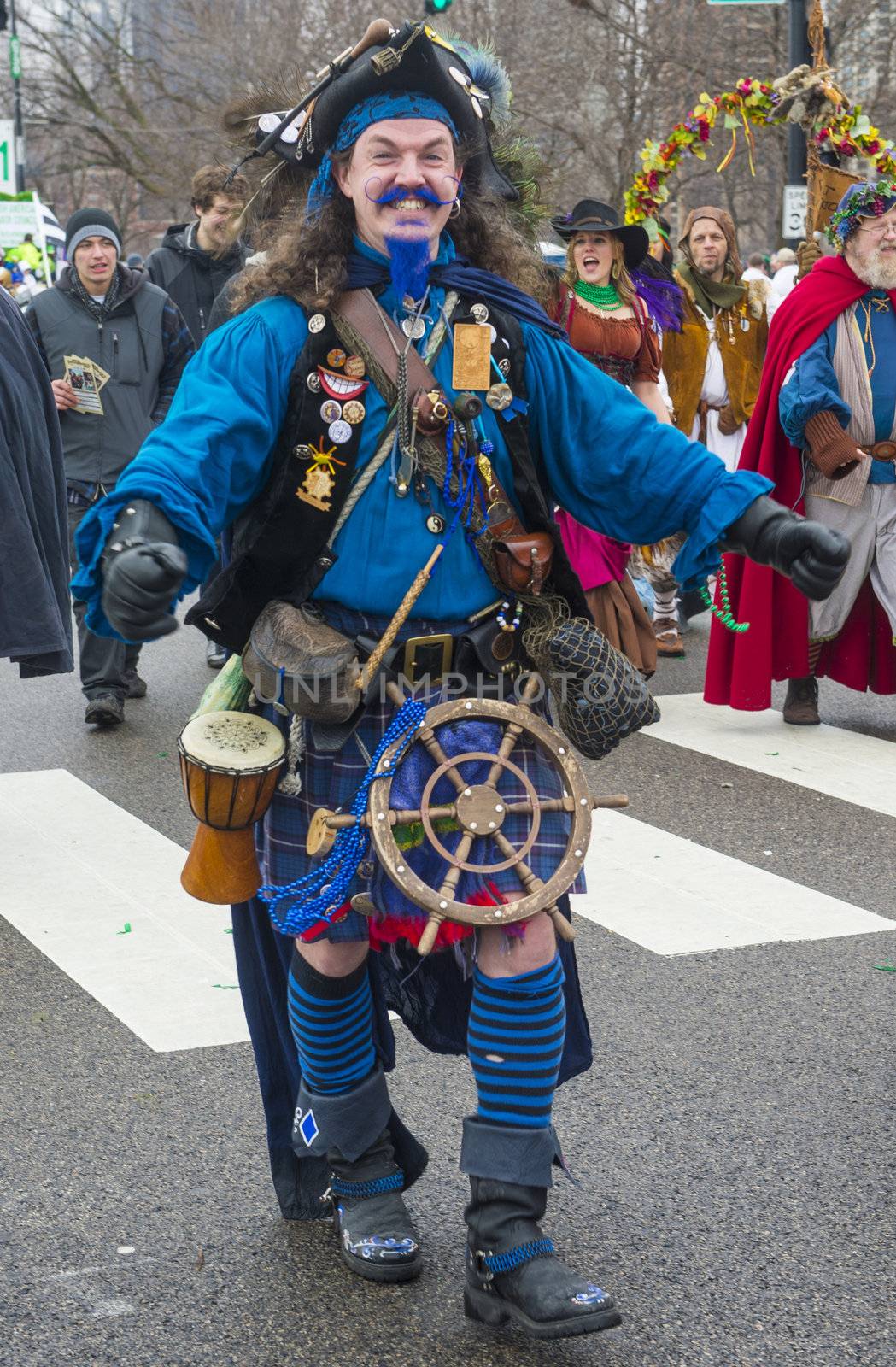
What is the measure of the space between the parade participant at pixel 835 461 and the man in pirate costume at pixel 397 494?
163 inches

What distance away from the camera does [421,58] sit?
121 inches

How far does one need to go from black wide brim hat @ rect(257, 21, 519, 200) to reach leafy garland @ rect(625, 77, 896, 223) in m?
5.09

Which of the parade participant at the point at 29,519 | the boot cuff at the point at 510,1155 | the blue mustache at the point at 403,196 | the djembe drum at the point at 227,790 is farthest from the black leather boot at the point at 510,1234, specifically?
the parade participant at the point at 29,519

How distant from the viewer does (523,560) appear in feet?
10.1

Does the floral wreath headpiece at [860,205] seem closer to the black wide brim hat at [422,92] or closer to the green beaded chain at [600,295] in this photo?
→ the green beaded chain at [600,295]

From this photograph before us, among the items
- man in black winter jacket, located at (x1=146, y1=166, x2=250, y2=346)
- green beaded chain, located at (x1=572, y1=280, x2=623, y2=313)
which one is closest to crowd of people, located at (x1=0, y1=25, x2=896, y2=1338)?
green beaded chain, located at (x1=572, y1=280, x2=623, y2=313)

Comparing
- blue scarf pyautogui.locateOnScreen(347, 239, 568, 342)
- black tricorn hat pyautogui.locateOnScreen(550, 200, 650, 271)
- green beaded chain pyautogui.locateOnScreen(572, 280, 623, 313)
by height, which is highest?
blue scarf pyautogui.locateOnScreen(347, 239, 568, 342)

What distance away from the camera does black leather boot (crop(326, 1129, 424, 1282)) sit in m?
3.11

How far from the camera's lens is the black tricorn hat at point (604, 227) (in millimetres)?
7848

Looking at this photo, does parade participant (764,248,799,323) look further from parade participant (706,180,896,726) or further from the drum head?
the drum head

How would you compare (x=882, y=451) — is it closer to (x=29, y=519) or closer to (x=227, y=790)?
(x=29, y=519)

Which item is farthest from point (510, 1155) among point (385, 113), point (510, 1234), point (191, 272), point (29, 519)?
point (191, 272)

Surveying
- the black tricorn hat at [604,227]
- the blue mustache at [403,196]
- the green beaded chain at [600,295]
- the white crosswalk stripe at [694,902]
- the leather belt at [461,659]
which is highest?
the blue mustache at [403,196]

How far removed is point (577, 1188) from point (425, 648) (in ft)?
3.55
